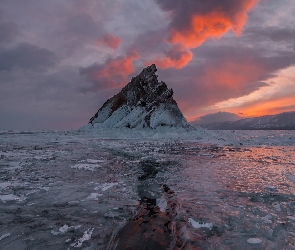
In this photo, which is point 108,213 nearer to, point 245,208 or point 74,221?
point 74,221

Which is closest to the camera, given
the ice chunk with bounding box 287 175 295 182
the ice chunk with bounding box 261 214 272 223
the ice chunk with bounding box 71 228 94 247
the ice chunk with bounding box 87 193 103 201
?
the ice chunk with bounding box 71 228 94 247

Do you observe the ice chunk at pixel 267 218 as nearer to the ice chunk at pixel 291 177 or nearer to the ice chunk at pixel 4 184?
the ice chunk at pixel 291 177

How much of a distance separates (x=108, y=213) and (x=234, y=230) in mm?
1878

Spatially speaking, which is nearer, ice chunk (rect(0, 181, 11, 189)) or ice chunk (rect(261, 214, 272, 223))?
ice chunk (rect(261, 214, 272, 223))

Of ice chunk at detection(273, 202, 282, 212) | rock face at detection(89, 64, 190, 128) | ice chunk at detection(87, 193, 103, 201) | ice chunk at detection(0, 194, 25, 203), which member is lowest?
ice chunk at detection(273, 202, 282, 212)

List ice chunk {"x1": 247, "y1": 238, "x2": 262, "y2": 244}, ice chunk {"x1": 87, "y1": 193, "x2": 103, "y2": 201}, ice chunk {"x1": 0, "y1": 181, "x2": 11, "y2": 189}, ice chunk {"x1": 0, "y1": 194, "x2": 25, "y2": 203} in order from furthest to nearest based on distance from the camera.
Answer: ice chunk {"x1": 0, "y1": 181, "x2": 11, "y2": 189}, ice chunk {"x1": 87, "y1": 193, "x2": 103, "y2": 201}, ice chunk {"x1": 0, "y1": 194, "x2": 25, "y2": 203}, ice chunk {"x1": 247, "y1": 238, "x2": 262, "y2": 244}

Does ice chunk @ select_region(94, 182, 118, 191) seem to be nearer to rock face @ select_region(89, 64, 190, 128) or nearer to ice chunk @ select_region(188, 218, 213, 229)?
ice chunk @ select_region(188, 218, 213, 229)

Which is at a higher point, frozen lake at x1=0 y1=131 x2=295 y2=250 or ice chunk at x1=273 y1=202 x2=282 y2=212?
frozen lake at x1=0 y1=131 x2=295 y2=250

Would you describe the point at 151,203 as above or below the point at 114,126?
below

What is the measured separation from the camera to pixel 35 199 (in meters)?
4.09

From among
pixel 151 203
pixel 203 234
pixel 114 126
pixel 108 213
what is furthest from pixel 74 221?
pixel 114 126

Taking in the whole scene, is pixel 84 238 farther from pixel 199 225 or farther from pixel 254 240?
pixel 254 240

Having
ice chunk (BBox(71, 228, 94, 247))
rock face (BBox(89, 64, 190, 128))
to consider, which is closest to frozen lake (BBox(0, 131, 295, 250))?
ice chunk (BBox(71, 228, 94, 247))

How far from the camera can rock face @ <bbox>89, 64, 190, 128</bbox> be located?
1202 inches
